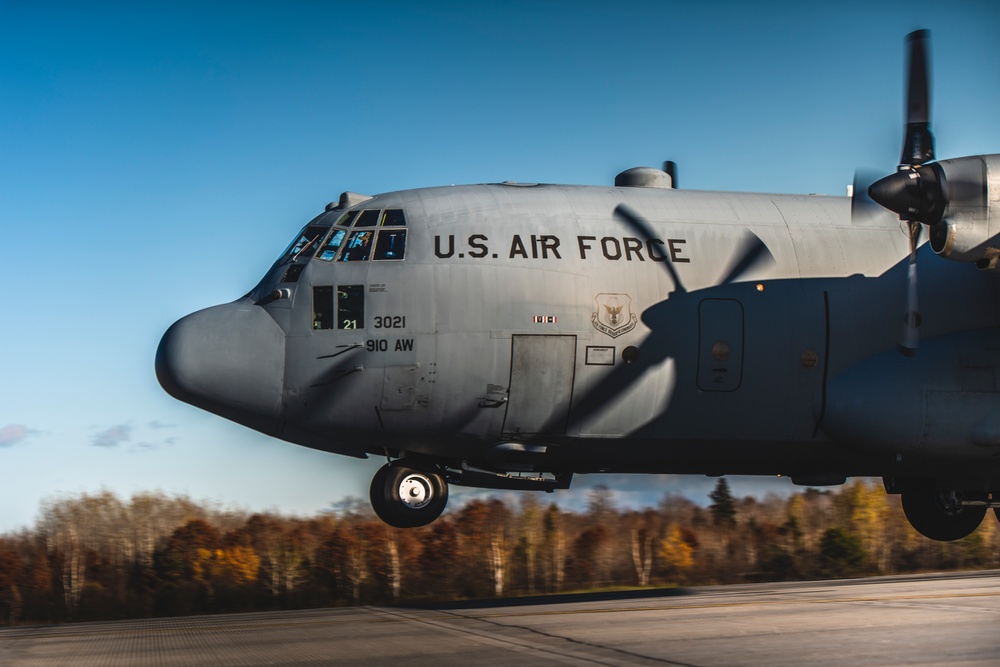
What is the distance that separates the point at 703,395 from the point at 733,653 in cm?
451

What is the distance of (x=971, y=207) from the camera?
37.9ft

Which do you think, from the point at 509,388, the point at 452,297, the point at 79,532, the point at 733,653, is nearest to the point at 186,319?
the point at 452,297

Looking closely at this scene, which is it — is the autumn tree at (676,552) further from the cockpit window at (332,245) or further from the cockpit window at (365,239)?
the cockpit window at (332,245)

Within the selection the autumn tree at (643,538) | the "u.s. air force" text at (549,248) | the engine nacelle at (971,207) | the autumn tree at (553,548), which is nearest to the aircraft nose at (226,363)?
the "u.s. air force" text at (549,248)

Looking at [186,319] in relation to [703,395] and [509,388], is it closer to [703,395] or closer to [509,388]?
[509,388]

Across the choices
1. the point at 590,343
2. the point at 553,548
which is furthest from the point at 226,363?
the point at 553,548

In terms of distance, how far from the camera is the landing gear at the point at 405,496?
42.2 feet

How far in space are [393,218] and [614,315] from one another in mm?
3174

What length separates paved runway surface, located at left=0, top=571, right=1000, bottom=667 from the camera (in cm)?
916

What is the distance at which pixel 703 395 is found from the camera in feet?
43.1

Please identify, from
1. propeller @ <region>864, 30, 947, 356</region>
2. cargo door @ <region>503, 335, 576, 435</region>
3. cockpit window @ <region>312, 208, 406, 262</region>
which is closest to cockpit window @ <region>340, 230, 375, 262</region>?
Result: cockpit window @ <region>312, 208, 406, 262</region>

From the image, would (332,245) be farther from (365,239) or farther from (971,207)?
(971,207)

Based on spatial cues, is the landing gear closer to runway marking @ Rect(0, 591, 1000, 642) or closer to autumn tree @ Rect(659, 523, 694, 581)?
runway marking @ Rect(0, 591, 1000, 642)

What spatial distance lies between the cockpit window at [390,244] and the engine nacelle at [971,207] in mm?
6538
